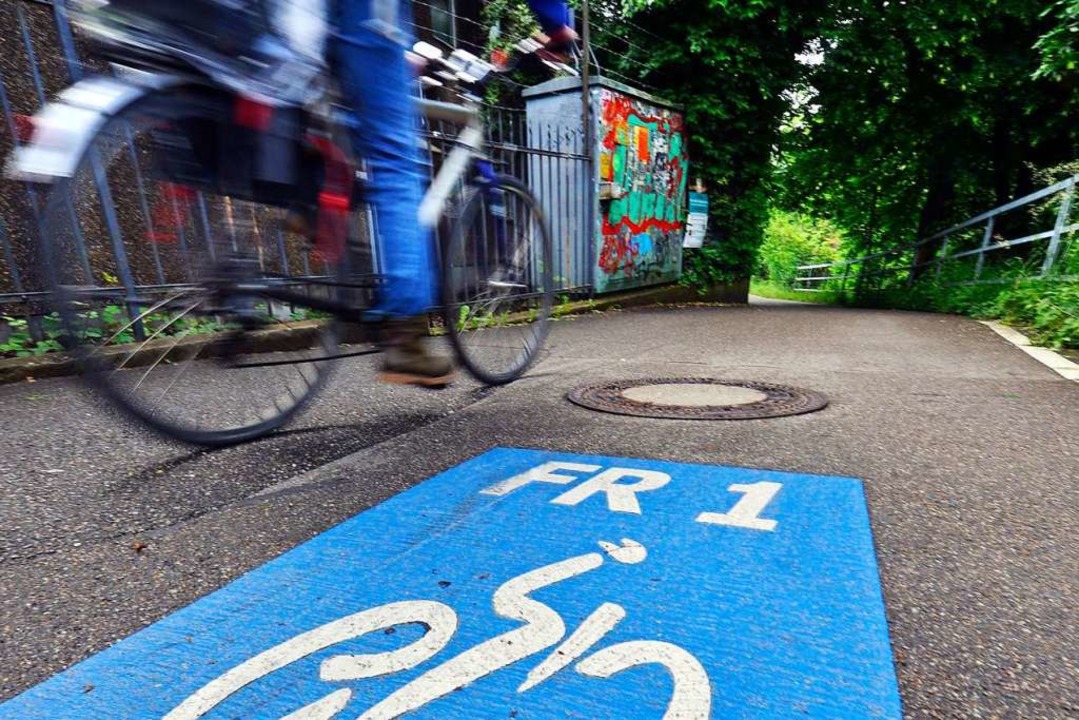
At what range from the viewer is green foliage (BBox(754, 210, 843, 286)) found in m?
28.8

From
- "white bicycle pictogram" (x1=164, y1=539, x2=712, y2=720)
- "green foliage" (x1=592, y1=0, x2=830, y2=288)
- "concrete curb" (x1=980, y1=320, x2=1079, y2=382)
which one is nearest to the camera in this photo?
"white bicycle pictogram" (x1=164, y1=539, x2=712, y2=720)

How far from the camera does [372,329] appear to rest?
2.21m

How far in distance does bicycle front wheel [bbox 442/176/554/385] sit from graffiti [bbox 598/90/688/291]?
456 centimetres

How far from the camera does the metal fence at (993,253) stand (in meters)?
6.71

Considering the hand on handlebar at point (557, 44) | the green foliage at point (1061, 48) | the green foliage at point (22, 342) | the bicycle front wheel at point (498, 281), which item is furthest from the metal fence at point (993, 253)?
the green foliage at point (22, 342)

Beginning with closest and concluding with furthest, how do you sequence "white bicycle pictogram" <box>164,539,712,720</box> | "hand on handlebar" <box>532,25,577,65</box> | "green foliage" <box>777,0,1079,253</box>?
"white bicycle pictogram" <box>164,539,712,720</box>, "hand on handlebar" <box>532,25,577,65</box>, "green foliage" <box>777,0,1079,253</box>

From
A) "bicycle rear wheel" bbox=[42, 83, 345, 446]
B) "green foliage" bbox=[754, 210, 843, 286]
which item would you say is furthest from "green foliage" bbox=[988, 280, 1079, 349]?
"green foliage" bbox=[754, 210, 843, 286]

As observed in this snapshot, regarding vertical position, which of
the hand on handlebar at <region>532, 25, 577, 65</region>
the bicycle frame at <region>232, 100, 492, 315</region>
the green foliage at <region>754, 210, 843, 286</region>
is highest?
the hand on handlebar at <region>532, 25, 577, 65</region>

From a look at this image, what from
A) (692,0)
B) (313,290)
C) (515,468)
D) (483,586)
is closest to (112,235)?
(313,290)

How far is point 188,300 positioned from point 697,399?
2.25m

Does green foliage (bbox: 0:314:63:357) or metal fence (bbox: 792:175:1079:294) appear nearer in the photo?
green foliage (bbox: 0:314:63:357)

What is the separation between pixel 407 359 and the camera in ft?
6.99

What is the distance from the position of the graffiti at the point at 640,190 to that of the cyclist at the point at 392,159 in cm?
587

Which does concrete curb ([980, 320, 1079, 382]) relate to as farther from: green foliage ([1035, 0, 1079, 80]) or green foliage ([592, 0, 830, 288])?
green foliage ([592, 0, 830, 288])
